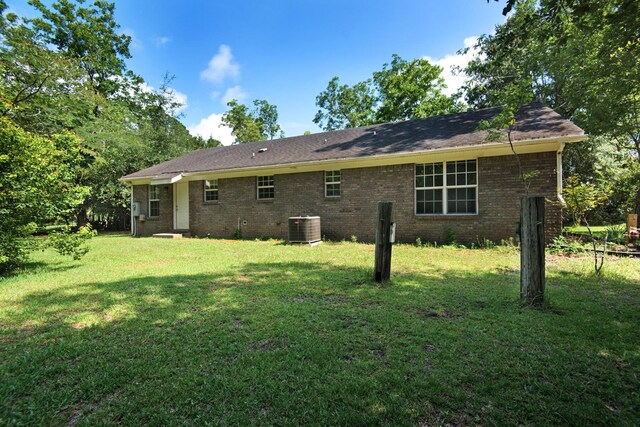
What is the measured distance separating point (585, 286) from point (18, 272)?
10.9 m

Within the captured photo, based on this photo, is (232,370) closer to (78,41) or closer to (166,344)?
(166,344)

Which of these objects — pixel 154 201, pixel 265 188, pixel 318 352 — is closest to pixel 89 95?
pixel 154 201

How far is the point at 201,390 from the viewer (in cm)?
226

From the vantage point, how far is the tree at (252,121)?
132 ft

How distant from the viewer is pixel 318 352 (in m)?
2.79

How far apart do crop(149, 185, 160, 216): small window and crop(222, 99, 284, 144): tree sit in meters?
23.5

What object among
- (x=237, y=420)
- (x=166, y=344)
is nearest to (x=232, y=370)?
(x=237, y=420)

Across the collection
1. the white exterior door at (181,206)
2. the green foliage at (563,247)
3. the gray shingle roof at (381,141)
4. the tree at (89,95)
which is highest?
the tree at (89,95)

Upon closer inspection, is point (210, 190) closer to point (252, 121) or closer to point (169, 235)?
point (169, 235)

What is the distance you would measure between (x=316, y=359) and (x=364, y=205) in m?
9.23

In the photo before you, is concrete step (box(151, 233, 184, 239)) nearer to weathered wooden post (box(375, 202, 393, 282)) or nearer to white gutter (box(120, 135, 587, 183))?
white gutter (box(120, 135, 587, 183))

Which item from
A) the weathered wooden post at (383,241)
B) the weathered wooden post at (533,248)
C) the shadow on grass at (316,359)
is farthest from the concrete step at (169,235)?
the weathered wooden post at (533,248)

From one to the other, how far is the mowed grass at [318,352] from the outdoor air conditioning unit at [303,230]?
5.44 metres

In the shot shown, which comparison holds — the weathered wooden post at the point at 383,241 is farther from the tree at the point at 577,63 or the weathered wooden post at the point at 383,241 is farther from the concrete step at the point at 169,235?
the concrete step at the point at 169,235
